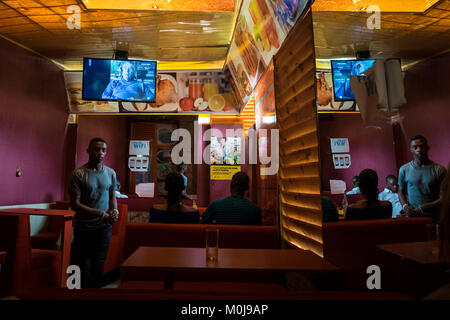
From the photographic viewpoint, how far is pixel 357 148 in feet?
7.43

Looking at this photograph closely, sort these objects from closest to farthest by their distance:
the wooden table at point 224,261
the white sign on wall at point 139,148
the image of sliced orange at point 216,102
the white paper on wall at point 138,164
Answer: the wooden table at point 224,261 < the image of sliced orange at point 216,102 < the white paper on wall at point 138,164 < the white sign on wall at point 139,148

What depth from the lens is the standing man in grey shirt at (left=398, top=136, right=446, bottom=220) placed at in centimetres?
157

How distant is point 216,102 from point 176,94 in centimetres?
79

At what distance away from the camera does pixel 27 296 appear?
0.84m

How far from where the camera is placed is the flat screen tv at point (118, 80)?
4316 millimetres

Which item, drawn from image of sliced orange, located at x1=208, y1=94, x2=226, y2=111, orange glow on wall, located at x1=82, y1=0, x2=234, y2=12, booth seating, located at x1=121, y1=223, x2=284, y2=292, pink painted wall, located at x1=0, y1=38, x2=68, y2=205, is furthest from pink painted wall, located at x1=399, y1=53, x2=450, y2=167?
pink painted wall, located at x1=0, y1=38, x2=68, y2=205

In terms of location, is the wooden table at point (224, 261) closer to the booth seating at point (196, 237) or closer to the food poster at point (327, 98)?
the booth seating at point (196, 237)

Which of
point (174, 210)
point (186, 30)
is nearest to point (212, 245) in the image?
point (174, 210)

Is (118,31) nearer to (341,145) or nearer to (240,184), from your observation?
(240,184)

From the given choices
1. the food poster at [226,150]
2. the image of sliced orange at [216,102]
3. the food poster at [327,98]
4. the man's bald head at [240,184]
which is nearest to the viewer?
the food poster at [327,98]

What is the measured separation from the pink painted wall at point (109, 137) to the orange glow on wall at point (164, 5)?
2.77m

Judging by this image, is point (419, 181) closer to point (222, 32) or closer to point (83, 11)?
point (222, 32)

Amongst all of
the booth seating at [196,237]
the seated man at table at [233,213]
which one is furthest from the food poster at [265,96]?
the booth seating at [196,237]

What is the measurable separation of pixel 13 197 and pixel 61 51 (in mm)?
2560
